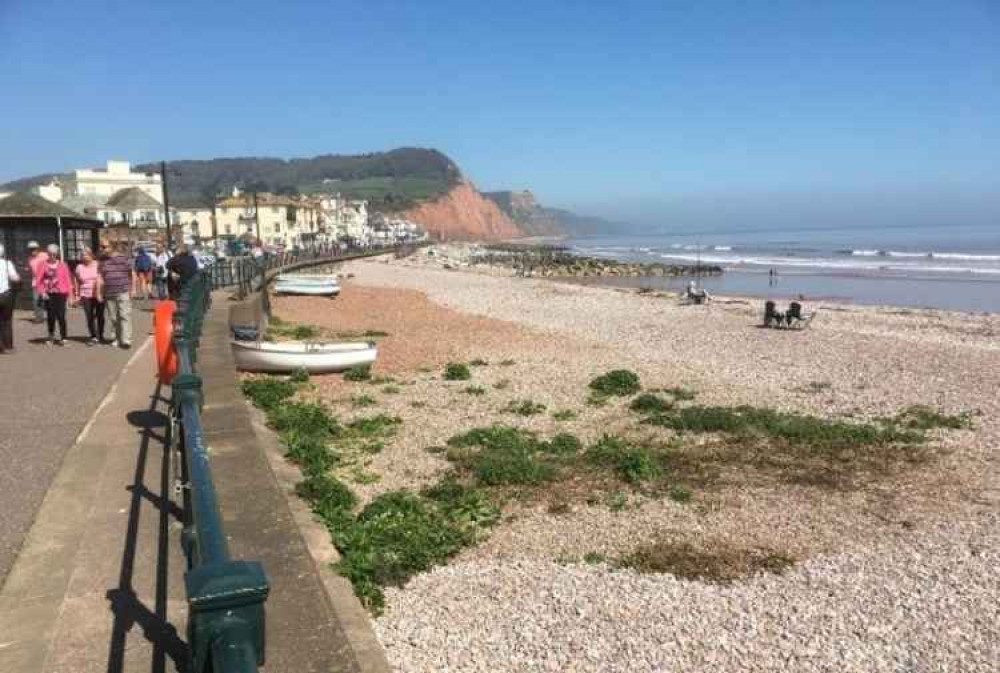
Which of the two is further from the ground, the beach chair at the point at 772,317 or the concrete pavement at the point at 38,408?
the concrete pavement at the point at 38,408

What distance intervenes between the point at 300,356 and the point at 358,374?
119 centimetres

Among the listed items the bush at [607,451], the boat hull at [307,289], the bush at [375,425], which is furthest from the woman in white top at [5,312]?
the boat hull at [307,289]

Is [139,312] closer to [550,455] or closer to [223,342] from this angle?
[223,342]

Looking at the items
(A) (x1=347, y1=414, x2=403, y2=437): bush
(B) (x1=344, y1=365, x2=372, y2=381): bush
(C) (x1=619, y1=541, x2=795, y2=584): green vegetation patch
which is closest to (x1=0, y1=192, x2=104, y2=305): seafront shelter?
(B) (x1=344, y1=365, x2=372, y2=381): bush

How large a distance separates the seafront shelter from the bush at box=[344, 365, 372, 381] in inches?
309

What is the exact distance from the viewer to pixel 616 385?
49.1 feet

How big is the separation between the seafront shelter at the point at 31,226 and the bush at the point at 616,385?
1256 cm

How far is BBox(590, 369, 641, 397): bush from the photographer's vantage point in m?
14.7

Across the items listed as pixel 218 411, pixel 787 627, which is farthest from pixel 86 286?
pixel 787 627

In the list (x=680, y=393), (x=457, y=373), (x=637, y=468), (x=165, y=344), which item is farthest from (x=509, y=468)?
(x=457, y=373)

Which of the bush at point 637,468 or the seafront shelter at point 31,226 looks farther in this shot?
the seafront shelter at point 31,226

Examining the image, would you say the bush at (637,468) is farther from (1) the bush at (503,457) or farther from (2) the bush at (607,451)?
(1) the bush at (503,457)

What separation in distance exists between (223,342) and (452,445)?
14.1ft

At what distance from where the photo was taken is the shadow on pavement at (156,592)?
12.9 feet
